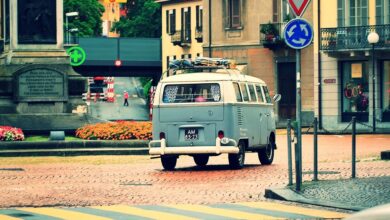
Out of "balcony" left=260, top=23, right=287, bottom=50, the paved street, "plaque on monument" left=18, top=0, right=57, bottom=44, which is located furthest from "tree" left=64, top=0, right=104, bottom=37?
"plaque on monument" left=18, top=0, right=57, bottom=44

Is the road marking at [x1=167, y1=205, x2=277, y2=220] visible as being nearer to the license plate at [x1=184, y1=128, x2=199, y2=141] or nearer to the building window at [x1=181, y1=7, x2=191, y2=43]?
the license plate at [x1=184, y1=128, x2=199, y2=141]

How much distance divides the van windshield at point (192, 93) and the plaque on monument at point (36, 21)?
9.07 meters

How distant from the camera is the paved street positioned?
306ft

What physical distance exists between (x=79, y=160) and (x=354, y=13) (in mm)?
30579

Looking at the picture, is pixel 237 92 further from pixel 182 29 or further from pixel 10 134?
pixel 182 29

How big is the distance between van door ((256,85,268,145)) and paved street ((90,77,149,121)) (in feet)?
187

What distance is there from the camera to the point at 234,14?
69.1m

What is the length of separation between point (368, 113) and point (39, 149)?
2905cm

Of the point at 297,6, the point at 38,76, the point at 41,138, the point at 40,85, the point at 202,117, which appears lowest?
the point at 41,138

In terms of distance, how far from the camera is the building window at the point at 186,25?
8394 cm

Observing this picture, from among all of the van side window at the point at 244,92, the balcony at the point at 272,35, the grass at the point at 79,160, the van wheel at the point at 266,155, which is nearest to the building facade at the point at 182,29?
the balcony at the point at 272,35

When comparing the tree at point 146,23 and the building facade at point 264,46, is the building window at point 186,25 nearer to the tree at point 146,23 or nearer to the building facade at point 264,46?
the building facade at point 264,46

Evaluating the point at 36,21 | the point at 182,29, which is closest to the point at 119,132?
the point at 36,21

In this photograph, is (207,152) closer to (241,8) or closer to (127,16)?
(241,8)
